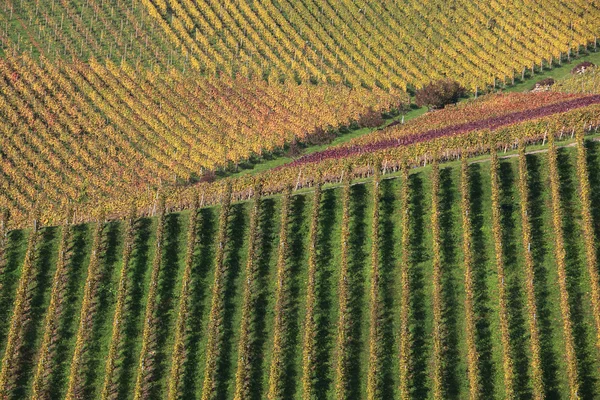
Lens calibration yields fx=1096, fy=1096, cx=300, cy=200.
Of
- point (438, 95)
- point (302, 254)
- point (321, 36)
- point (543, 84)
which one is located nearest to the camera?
point (302, 254)

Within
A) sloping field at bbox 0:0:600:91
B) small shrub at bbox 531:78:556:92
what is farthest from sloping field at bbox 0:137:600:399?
sloping field at bbox 0:0:600:91

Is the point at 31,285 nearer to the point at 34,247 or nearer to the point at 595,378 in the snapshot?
the point at 34,247

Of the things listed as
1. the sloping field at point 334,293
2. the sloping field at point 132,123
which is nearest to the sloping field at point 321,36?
the sloping field at point 132,123

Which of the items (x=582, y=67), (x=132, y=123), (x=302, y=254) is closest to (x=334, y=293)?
(x=302, y=254)

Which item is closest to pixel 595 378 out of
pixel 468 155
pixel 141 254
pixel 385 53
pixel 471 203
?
pixel 471 203

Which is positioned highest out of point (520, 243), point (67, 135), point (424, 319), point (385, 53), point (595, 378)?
point (385, 53)

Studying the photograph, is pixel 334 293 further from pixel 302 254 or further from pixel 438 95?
pixel 438 95
